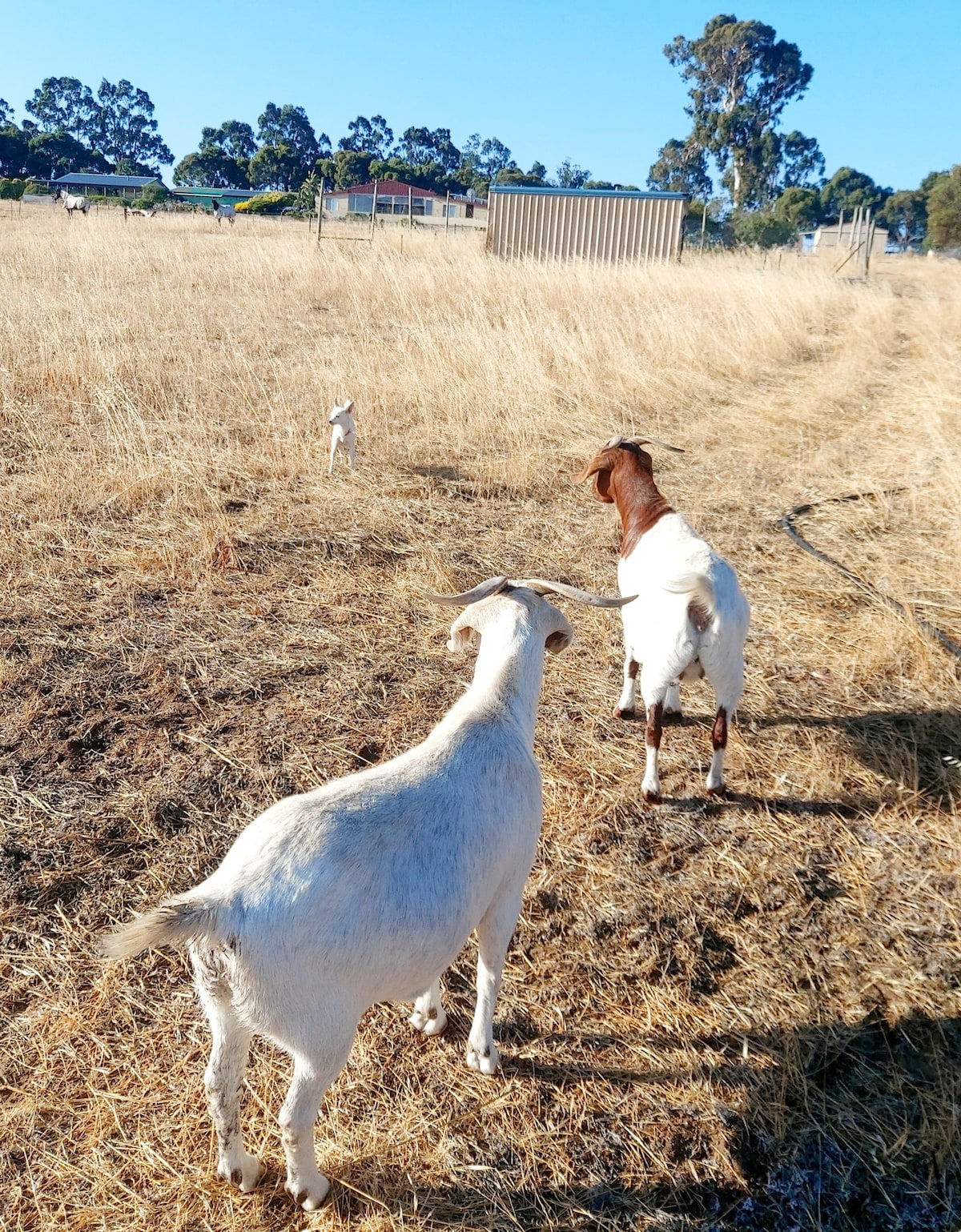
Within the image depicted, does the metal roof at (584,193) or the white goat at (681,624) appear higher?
the metal roof at (584,193)

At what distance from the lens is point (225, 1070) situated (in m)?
2.10

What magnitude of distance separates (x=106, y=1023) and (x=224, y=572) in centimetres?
315

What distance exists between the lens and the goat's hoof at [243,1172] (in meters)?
2.25

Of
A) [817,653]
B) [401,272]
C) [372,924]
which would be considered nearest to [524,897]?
[372,924]

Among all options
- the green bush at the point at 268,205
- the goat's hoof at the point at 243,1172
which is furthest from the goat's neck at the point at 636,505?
the green bush at the point at 268,205

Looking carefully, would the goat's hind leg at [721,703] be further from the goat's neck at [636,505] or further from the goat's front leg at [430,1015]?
the goat's front leg at [430,1015]

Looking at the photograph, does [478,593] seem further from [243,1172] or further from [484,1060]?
[243,1172]

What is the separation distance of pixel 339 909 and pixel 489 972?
826 mm

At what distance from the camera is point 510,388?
8961mm

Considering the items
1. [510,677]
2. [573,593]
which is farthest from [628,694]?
[573,593]

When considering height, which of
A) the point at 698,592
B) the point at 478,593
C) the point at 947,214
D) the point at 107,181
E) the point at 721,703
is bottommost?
the point at 721,703

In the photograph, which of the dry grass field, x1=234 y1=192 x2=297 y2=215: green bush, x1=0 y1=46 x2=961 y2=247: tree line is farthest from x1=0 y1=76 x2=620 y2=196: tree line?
the dry grass field

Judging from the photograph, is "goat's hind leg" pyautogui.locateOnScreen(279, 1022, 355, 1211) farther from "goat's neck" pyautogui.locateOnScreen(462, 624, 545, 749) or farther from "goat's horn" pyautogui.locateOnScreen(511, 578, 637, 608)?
"goat's horn" pyautogui.locateOnScreen(511, 578, 637, 608)

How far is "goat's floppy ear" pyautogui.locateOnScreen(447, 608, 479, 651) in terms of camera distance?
9.91 ft
